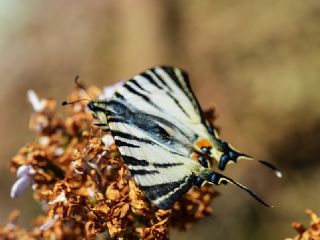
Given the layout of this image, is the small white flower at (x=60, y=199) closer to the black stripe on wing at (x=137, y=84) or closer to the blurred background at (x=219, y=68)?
the black stripe on wing at (x=137, y=84)

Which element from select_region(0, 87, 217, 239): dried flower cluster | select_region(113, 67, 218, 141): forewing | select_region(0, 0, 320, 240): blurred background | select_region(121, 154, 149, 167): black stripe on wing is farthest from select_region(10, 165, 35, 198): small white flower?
select_region(0, 0, 320, 240): blurred background

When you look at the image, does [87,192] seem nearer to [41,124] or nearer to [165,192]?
[165,192]

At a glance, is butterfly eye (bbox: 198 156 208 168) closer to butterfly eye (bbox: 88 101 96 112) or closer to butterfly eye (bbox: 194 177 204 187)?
butterfly eye (bbox: 194 177 204 187)

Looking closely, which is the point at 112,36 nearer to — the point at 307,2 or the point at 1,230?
the point at 307,2

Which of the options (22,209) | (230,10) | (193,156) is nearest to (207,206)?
(193,156)

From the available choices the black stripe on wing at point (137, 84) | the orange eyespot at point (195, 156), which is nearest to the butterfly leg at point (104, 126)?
the black stripe on wing at point (137, 84)
